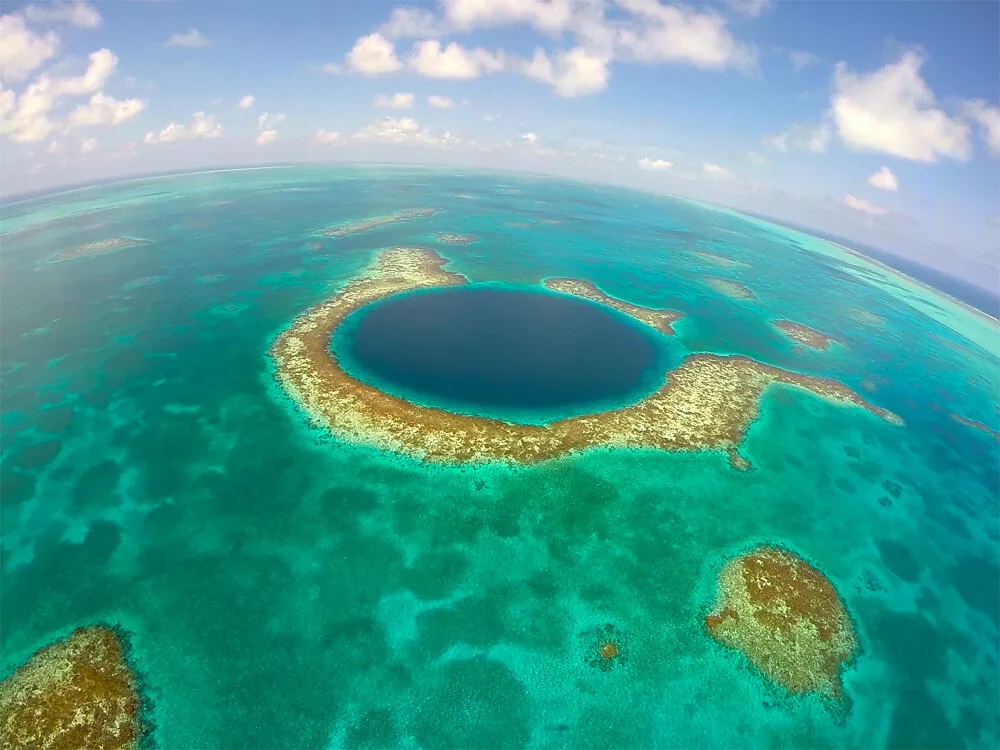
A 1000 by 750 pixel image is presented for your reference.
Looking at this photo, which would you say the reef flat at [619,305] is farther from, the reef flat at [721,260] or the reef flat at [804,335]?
the reef flat at [721,260]

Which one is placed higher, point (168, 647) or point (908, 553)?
point (908, 553)

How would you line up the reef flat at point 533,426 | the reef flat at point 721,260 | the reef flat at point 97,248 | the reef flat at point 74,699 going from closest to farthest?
the reef flat at point 74,699 < the reef flat at point 533,426 < the reef flat at point 97,248 < the reef flat at point 721,260

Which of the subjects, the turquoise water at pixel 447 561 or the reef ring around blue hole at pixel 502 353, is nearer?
the turquoise water at pixel 447 561

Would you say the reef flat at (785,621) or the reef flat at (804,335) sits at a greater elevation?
the reef flat at (804,335)

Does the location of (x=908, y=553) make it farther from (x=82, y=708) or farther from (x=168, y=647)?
(x=82, y=708)

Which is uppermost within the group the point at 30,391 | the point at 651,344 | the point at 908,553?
the point at 651,344

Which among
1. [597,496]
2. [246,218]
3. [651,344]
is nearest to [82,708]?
[597,496]

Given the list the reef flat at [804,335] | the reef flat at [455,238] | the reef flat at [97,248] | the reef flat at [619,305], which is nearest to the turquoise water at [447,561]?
the reef flat at [804,335]
